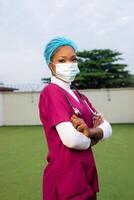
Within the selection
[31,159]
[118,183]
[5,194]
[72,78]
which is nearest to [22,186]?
[5,194]

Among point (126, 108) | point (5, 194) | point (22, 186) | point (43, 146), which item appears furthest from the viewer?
point (126, 108)

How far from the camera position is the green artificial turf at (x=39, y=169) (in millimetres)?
4188

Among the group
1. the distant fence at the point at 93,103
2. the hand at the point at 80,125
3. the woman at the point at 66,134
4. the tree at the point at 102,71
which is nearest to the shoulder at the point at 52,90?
the woman at the point at 66,134

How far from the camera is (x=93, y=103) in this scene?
16062mm

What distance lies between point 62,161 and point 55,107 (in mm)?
211

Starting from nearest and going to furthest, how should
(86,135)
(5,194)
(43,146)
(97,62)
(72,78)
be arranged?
(86,135)
(72,78)
(5,194)
(43,146)
(97,62)

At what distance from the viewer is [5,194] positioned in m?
4.21

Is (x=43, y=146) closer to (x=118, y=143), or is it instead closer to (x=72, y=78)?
(x=118, y=143)

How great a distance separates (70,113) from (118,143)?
23.5ft

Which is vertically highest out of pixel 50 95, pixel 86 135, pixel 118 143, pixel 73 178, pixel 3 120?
pixel 50 95

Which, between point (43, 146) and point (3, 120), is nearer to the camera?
point (43, 146)

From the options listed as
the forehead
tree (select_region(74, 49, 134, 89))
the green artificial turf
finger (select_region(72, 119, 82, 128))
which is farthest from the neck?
tree (select_region(74, 49, 134, 89))

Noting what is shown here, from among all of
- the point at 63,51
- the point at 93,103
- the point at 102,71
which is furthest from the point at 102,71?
the point at 63,51

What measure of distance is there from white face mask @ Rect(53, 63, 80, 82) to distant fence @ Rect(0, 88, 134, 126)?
→ 14.0 meters
